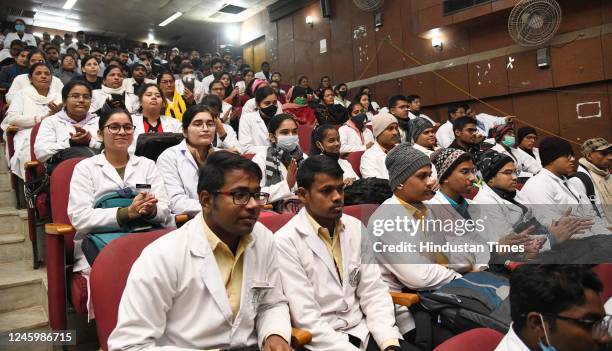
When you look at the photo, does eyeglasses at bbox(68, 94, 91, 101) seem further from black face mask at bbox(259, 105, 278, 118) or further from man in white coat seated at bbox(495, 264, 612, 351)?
man in white coat seated at bbox(495, 264, 612, 351)

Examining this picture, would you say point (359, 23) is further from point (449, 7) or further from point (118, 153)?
point (118, 153)

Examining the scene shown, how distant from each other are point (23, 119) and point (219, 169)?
9.97 ft

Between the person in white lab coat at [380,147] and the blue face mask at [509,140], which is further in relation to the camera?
the blue face mask at [509,140]

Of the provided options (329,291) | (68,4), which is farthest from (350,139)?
(68,4)

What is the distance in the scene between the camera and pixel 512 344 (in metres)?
1.08

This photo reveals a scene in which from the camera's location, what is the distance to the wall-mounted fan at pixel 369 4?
8141 millimetres

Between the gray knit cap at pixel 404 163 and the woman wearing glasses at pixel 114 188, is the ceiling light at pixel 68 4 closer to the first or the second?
the woman wearing glasses at pixel 114 188

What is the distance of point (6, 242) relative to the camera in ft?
8.90

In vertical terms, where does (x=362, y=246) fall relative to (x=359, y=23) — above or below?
below

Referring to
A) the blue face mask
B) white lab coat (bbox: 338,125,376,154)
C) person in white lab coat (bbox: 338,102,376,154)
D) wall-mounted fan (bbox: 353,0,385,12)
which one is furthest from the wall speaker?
the blue face mask

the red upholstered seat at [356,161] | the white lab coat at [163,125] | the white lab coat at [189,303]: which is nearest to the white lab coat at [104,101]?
the white lab coat at [163,125]

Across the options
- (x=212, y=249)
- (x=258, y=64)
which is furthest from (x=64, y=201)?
(x=258, y=64)

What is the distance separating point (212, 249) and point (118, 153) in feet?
4.07

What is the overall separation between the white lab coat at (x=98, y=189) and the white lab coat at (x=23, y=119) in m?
1.37
